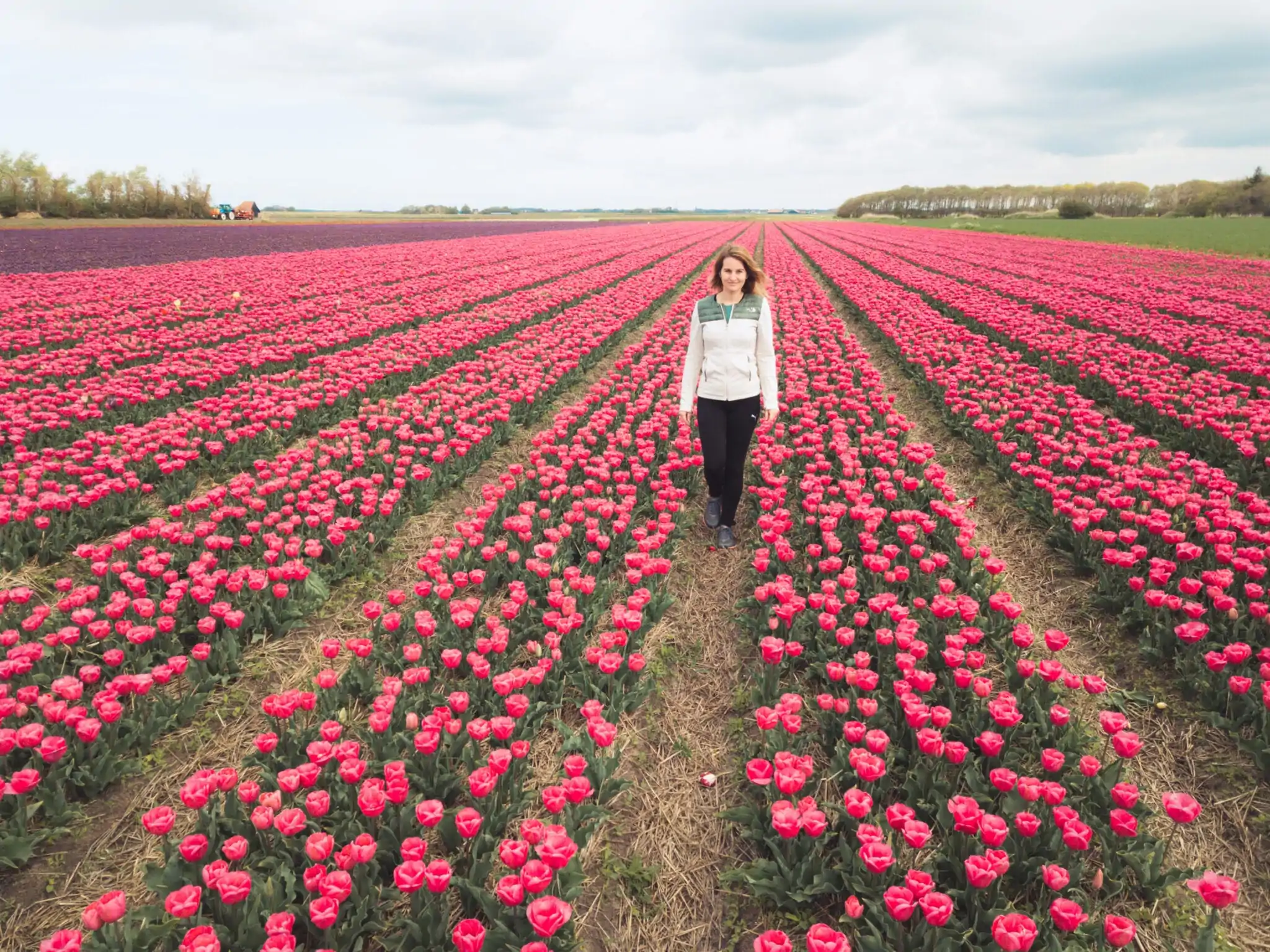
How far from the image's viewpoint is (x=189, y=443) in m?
6.93

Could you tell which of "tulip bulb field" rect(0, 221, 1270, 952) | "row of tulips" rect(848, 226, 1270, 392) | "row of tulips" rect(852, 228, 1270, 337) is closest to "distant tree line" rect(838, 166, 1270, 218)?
"row of tulips" rect(852, 228, 1270, 337)

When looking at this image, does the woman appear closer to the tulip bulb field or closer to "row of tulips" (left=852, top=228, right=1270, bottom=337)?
the tulip bulb field

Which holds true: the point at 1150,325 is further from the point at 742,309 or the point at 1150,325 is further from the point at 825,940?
the point at 825,940

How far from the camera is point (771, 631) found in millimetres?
4602

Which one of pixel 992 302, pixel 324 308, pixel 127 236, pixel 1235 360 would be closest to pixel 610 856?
pixel 1235 360

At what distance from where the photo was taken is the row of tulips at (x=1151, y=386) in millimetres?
7176

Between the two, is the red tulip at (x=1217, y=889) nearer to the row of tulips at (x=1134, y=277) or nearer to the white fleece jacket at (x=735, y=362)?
the white fleece jacket at (x=735, y=362)

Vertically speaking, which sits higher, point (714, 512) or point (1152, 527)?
point (1152, 527)

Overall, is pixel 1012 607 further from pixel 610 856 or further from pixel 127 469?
pixel 127 469

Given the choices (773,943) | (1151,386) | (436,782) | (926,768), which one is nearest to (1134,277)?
(1151,386)

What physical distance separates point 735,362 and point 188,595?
15.1 ft

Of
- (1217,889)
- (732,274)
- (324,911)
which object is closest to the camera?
(1217,889)

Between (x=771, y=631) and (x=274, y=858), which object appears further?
(x=771, y=631)

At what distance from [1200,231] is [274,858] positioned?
202 ft
